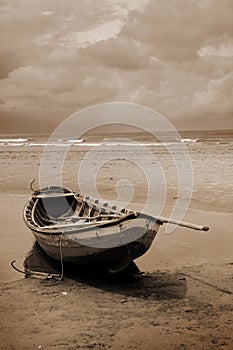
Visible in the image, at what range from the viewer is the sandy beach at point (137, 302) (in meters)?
5.02

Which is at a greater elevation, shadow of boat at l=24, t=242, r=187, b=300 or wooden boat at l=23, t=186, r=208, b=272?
wooden boat at l=23, t=186, r=208, b=272

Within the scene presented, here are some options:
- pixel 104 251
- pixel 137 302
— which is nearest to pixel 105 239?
pixel 104 251

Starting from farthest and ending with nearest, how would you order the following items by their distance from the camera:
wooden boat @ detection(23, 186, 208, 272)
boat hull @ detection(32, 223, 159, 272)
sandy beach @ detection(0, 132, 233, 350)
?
boat hull @ detection(32, 223, 159, 272) → wooden boat @ detection(23, 186, 208, 272) → sandy beach @ detection(0, 132, 233, 350)

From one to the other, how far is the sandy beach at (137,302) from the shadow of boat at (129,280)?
0.06ft

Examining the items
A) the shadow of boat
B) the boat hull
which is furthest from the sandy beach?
the boat hull

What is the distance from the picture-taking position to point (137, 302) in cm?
604

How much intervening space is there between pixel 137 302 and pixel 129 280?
834mm

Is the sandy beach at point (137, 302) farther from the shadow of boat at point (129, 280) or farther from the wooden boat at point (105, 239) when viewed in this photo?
the wooden boat at point (105, 239)

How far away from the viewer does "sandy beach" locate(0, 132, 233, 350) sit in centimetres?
502

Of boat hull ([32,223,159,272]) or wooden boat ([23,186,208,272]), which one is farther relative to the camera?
boat hull ([32,223,159,272])

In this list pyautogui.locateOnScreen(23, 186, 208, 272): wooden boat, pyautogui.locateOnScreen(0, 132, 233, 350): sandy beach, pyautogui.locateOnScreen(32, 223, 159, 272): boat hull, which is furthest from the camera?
pyautogui.locateOnScreen(32, 223, 159, 272): boat hull

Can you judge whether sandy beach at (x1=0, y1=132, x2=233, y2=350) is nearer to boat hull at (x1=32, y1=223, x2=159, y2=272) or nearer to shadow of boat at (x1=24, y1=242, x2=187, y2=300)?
shadow of boat at (x1=24, y1=242, x2=187, y2=300)

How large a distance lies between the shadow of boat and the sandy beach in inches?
0.7

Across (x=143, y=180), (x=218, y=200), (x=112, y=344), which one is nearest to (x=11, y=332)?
(x=112, y=344)
